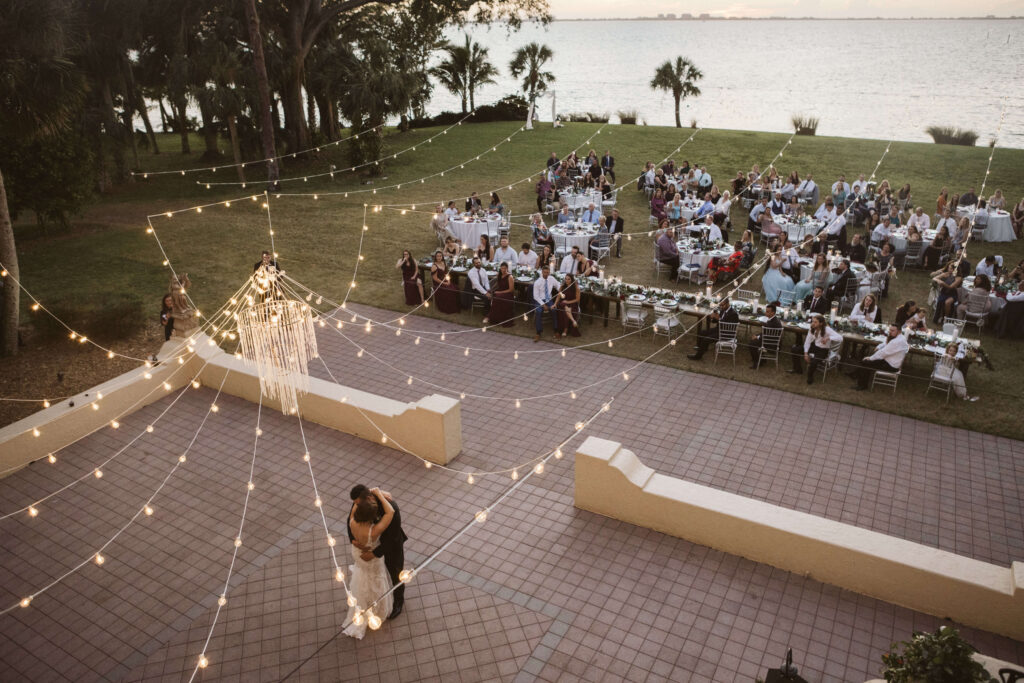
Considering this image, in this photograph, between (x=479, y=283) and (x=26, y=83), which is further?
(x=479, y=283)

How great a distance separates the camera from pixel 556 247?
16188mm

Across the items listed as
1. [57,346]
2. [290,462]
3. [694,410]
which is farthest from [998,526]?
[57,346]

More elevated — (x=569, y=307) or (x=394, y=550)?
(x=569, y=307)

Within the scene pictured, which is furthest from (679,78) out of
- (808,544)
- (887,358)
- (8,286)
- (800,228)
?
(808,544)

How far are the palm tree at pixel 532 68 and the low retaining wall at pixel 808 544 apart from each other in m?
26.8

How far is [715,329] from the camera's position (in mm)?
11336

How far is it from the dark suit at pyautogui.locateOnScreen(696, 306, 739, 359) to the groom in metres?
6.65

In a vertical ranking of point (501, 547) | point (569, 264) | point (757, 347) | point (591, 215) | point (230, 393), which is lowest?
point (501, 547)

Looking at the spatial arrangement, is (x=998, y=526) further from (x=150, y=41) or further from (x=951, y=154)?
(x=150, y=41)

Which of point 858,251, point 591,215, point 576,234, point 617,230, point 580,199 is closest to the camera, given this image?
point 858,251

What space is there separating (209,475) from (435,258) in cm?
623

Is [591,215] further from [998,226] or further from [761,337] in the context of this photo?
[998,226]

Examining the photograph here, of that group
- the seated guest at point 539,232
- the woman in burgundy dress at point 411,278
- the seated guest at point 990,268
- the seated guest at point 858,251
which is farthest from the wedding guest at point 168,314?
the seated guest at point 990,268

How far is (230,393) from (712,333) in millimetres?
7653
